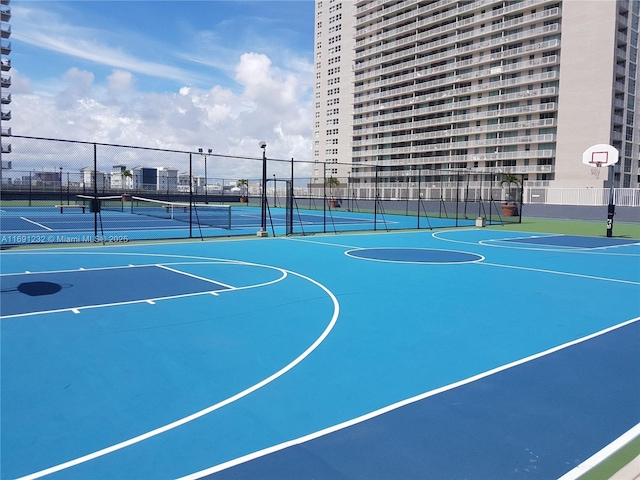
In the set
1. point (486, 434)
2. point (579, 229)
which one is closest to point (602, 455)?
point (486, 434)

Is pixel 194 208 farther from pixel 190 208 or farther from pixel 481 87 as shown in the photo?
pixel 481 87

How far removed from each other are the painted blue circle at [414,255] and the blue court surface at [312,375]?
3468 millimetres

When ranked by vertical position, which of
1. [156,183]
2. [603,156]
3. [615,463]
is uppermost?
[603,156]

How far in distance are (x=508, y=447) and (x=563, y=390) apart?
5.13 ft

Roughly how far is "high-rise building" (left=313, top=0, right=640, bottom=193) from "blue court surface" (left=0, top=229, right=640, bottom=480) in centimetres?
4229

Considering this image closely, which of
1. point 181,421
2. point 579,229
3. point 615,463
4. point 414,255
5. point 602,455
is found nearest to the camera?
point 615,463

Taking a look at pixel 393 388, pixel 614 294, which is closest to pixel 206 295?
pixel 393 388

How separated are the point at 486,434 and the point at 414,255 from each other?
12.3 metres

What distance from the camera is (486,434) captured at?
4379 mm

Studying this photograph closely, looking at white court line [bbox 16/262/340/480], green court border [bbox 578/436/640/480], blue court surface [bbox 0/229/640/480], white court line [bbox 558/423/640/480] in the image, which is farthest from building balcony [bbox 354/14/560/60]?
green court border [bbox 578/436/640/480]

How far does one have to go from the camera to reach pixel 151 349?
21.2 ft

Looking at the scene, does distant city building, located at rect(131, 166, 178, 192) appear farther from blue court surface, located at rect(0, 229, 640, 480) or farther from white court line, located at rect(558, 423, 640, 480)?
white court line, located at rect(558, 423, 640, 480)

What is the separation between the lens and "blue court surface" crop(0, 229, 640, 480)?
3.96 m

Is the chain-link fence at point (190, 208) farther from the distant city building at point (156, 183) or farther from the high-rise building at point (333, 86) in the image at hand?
the high-rise building at point (333, 86)
